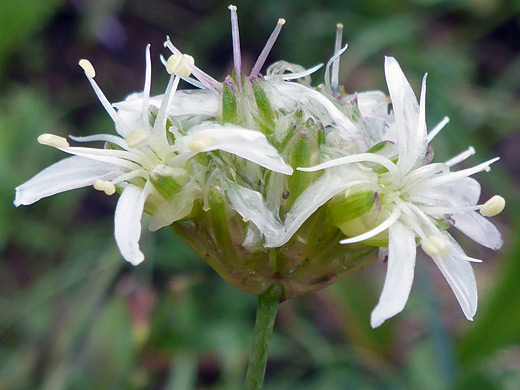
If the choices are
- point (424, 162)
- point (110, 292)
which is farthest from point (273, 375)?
point (424, 162)

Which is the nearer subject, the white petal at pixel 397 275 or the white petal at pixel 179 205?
the white petal at pixel 397 275

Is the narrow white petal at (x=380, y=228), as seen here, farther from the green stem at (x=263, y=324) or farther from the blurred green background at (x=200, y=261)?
the blurred green background at (x=200, y=261)

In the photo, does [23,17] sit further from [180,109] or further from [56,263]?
[180,109]

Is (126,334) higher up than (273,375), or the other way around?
(126,334)

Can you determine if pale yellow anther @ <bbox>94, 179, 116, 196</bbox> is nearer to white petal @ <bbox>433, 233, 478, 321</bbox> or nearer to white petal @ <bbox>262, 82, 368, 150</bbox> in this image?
white petal @ <bbox>262, 82, 368, 150</bbox>

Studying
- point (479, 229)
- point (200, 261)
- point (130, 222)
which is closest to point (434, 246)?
point (479, 229)

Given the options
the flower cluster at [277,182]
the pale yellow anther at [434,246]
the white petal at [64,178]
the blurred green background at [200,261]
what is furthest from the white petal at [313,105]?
the blurred green background at [200,261]

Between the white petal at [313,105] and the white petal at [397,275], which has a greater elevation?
the white petal at [313,105]

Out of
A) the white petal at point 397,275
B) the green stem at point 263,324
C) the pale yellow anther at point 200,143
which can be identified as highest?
the pale yellow anther at point 200,143
